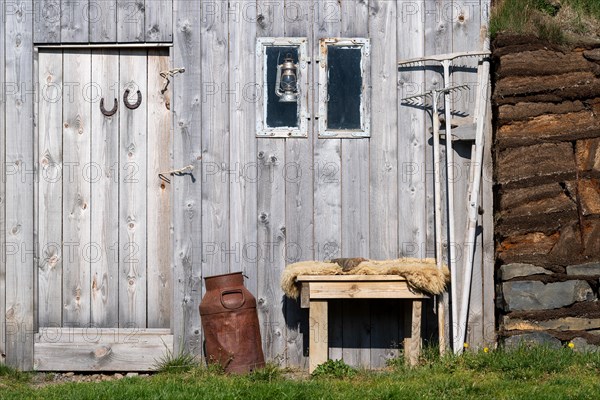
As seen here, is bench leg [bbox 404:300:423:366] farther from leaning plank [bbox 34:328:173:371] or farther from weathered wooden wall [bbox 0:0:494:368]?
leaning plank [bbox 34:328:173:371]

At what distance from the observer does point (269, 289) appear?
8164 millimetres

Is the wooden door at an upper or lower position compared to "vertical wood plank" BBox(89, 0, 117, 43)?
lower

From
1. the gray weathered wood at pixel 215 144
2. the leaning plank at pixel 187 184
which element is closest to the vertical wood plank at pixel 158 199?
the leaning plank at pixel 187 184

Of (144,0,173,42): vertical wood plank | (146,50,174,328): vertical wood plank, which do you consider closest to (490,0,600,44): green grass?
(144,0,173,42): vertical wood plank

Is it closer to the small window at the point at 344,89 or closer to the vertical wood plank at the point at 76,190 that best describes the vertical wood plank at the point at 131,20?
the vertical wood plank at the point at 76,190

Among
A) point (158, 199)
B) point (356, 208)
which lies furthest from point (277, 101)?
point (158, 199)

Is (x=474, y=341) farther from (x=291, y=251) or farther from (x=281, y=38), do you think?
(x=281, y=38)

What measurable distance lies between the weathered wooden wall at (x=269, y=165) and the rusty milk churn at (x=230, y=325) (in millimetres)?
302

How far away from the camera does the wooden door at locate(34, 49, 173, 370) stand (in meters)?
8.27

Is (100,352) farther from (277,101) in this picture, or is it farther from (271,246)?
(277,101)

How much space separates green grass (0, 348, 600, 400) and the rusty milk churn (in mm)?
152

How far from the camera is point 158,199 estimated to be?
8.35m

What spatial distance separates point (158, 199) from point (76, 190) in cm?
63

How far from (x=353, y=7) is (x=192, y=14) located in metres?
1.23
